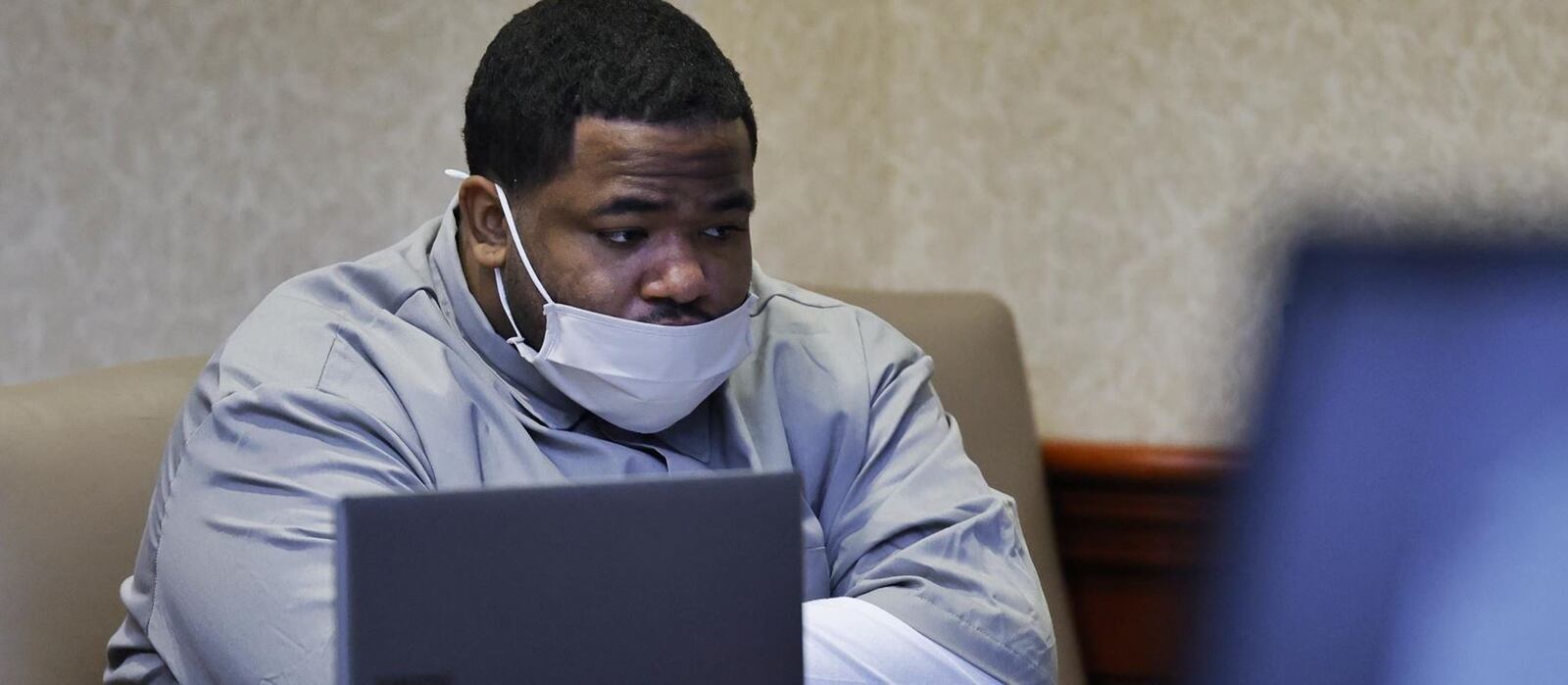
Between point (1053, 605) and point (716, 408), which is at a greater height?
point (716, 408)

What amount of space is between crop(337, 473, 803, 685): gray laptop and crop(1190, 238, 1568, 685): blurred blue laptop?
47cm

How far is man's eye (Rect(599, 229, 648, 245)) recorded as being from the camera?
1.55 meters

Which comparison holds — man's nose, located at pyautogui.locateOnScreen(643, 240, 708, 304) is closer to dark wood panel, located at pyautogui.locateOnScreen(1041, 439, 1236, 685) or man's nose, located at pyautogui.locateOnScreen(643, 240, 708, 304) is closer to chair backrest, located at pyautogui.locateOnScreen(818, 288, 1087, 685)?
chair backrest, located at pyautogui.locateOnScreen(818, 288, 1087, 685)

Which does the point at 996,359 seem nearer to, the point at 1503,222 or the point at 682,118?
the point at 682,118

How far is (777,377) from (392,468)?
1.46 feet

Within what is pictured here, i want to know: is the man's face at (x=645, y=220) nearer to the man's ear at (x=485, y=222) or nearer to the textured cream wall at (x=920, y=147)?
the man's ear at (x=485, y=222)

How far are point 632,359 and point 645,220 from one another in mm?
122

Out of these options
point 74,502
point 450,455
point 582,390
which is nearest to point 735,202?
point 582,390

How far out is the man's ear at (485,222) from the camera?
64.4 inches

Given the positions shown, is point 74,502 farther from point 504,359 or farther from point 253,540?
point 504,359

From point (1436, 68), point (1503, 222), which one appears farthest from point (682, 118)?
point (1436, 68)

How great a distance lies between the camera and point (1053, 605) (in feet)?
7.11

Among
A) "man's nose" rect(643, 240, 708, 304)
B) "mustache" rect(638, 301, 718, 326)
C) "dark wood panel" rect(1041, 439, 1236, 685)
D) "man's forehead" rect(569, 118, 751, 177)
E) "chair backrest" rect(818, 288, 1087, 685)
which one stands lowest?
"dark wood panel" rect(1041, 439, 1236, 685)

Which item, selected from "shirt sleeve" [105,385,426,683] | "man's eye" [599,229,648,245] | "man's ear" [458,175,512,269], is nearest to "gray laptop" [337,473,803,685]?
"shirt sleeve" [105,385,426,683]
